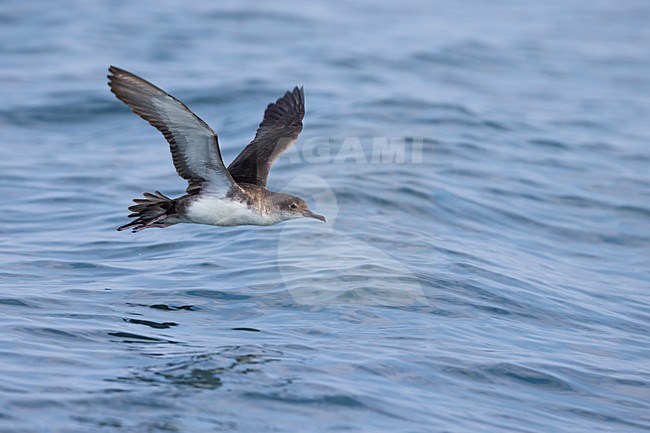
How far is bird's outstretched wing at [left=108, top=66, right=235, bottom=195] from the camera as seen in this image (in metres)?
7.07

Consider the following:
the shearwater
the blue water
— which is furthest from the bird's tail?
the blue water

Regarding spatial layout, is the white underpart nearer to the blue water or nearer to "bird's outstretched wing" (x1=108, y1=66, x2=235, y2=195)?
"bird's outstretched wing" (x1=108, y1=66, x2=235, y2=195)

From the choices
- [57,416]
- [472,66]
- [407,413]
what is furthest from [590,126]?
[57,416]

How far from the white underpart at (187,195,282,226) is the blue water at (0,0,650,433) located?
0.73m

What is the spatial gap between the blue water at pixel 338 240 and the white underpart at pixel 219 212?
0.73 m

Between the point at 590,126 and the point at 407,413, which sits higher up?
the point at 590,126

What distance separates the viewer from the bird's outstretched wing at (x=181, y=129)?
7070mm

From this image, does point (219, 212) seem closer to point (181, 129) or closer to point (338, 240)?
point (181, 129)

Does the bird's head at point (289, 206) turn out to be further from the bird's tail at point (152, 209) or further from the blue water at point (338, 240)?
the bird's tail at point (152, 209)

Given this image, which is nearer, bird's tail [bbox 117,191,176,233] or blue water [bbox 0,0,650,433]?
blue water [bbox 0,0,650,433]

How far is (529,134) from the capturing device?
1510 cm

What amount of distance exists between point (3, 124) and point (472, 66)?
9107 millimetres

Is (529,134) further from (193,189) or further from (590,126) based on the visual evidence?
(193,189)

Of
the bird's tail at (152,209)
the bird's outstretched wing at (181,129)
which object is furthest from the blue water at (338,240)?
the bird's outstretched wing at (181,129)
